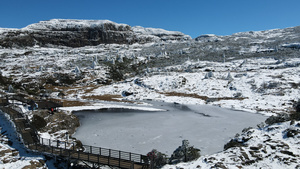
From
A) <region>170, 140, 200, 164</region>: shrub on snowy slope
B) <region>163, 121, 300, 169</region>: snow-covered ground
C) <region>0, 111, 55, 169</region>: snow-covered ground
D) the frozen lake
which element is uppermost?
<region>163, 121, 300, 169</region>: snow-covered ground

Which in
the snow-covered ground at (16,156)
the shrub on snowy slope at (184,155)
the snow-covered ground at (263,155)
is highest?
the snow-covered ground at (263,155)

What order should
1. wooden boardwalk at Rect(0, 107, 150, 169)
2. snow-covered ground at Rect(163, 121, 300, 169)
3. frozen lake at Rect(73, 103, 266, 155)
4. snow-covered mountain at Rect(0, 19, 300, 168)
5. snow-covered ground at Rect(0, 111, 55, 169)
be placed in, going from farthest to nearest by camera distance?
snow-covered mountain at Rect(0, 19, 300, 168) → frozen lake at Rect(73, 103, 266, 155) → snow-covered ground at Rect(0, 111, 55, 169) → wooden boardwalk at Rect(0, 107, 150, 169) → snow-covered ground at Rect(163, 121, 300, 169)

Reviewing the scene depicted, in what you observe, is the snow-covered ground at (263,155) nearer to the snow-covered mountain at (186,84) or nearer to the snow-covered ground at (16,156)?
the snow-covered mountain at (186,84)

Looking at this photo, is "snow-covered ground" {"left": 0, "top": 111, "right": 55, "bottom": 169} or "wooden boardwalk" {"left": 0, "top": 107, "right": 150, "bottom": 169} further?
"snow-covered ground" {"left": 0, "top": 111, "right": 55, "bottom": 169}

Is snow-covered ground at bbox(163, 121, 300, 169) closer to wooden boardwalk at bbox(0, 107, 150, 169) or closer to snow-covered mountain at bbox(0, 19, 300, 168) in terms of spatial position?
snow-covered mountain at bbox(0, 19, 300, 168)

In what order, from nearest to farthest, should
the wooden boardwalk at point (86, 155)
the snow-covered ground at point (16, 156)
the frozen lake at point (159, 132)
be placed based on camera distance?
the wooden boardwalk at point (86, 155), the snow-covered ground at point (16, 156), the frozen lake at point (159, 132)

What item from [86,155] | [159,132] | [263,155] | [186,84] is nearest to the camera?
[263,155]

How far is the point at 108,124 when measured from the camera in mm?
31125

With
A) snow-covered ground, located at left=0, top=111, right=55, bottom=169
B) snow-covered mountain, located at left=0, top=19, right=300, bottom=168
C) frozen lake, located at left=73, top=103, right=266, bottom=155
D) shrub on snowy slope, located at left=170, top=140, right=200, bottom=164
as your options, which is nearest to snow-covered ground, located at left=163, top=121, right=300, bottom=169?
snow-covered mountain, located at left=0, top=19, right=300, bottom=168

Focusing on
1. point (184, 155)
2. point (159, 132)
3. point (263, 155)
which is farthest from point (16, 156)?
point (263, 155)

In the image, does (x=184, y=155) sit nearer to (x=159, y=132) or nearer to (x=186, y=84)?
(x=159, y=132)

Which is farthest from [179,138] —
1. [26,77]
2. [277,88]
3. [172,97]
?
[26,77]

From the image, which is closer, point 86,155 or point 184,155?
point 184,155

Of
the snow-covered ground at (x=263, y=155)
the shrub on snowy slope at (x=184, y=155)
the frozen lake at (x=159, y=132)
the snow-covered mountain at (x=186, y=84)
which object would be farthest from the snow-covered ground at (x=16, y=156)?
the snow-covered ground at (x=263, y=155)
